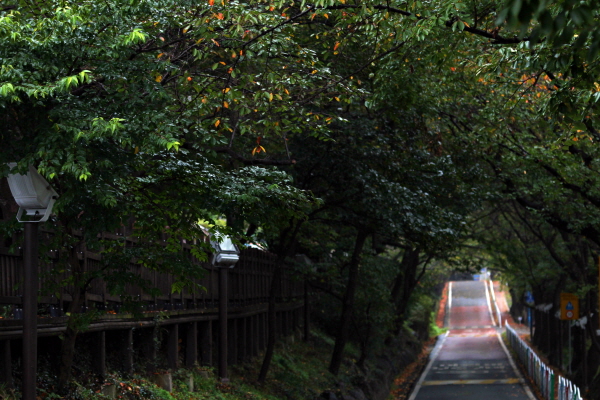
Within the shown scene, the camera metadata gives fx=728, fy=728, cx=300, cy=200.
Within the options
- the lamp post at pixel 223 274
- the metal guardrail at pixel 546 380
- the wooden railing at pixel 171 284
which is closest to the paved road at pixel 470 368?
the metal guardrail at pixel 546 380

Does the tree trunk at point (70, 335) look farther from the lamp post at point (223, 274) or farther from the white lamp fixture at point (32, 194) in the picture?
the lamp post at point (223, 274)

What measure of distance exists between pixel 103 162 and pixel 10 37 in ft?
5.30

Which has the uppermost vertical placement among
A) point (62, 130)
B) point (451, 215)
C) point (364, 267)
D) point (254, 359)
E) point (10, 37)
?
point (10, 37)

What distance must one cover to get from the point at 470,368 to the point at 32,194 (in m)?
27.1

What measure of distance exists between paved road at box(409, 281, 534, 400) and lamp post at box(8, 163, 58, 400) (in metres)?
17.5

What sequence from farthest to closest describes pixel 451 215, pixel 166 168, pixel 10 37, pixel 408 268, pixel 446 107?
pixel 408 268
pixel 446 107
pixel 451 215
pixel 166 168
pixel 10 37

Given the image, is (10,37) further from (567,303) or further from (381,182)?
(567,303)

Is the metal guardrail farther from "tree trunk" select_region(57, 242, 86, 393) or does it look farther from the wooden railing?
"tree trunk" select_region(57, 242, 86, 393)

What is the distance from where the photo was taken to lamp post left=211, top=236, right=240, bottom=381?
1274 centimetres

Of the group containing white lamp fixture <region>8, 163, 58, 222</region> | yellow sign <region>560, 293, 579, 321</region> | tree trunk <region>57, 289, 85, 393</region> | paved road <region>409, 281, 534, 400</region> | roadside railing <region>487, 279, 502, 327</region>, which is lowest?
roadside railing <region>487, 279, 502, 327</region>

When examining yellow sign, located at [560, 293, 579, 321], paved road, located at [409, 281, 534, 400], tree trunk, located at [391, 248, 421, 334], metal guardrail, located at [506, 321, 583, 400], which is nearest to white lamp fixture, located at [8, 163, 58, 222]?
metal guardrail, located at [506, 321, 583, 400]

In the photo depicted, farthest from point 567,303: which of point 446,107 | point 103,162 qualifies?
point 103,162

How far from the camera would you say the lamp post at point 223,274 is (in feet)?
41.8

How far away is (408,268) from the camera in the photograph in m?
30.3
